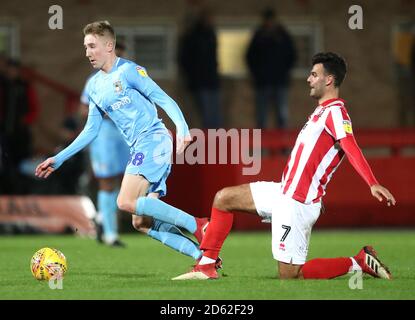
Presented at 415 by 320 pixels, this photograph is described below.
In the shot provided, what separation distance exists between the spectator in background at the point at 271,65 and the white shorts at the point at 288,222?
10089 mm

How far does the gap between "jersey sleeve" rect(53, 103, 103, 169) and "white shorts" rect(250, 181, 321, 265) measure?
5.10ft

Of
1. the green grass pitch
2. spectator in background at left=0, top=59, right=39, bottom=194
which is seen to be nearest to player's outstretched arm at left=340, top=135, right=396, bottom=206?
the green grass pitch

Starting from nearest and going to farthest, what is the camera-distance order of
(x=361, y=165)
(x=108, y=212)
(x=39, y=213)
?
(x=361, y=165), (x=108, y=212), (x=39, y=213)

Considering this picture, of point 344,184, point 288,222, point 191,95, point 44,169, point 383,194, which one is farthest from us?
point 191,95

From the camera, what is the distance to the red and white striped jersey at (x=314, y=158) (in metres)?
8.80

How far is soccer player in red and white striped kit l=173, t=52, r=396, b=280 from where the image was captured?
8812 millimetres

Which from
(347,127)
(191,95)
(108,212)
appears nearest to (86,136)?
A: (347,127)

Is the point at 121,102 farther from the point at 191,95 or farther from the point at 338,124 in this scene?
the point at 191,95

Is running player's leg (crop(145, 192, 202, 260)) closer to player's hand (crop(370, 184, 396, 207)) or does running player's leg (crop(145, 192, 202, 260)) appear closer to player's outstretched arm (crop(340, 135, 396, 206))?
player's outstretched arm (crop(340, 135, 396, 206))

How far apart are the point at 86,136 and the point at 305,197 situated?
6.35ft

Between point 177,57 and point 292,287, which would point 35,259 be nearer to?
point 292,287

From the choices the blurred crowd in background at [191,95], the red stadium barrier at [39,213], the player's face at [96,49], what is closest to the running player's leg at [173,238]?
the player's face at [96,49]

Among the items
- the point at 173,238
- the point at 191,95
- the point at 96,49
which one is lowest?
the point at 173,238

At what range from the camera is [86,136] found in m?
9.69
